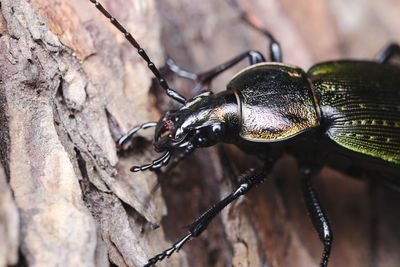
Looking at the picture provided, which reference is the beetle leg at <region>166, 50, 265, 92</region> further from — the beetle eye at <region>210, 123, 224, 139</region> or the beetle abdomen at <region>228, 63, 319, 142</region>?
the beetle eye at <region>210, 123, 224, 139</region>

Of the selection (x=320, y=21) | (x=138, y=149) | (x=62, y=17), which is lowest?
(x=138, y=149)

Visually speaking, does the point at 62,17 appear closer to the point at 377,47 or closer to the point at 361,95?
the point at 361,95

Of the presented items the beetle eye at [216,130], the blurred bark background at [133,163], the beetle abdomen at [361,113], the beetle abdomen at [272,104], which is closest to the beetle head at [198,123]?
the beetle eye at [216,130]

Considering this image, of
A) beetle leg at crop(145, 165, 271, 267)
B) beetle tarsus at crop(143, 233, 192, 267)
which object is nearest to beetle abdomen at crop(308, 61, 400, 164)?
beetle leg at crop(145, 165, 271, 267)

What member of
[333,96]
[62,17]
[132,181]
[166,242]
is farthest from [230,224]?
[62,17]

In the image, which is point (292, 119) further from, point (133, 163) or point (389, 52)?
point (389, 52)

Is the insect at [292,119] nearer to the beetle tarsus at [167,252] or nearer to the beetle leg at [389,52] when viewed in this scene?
the beetle tarsus at [167,252]
